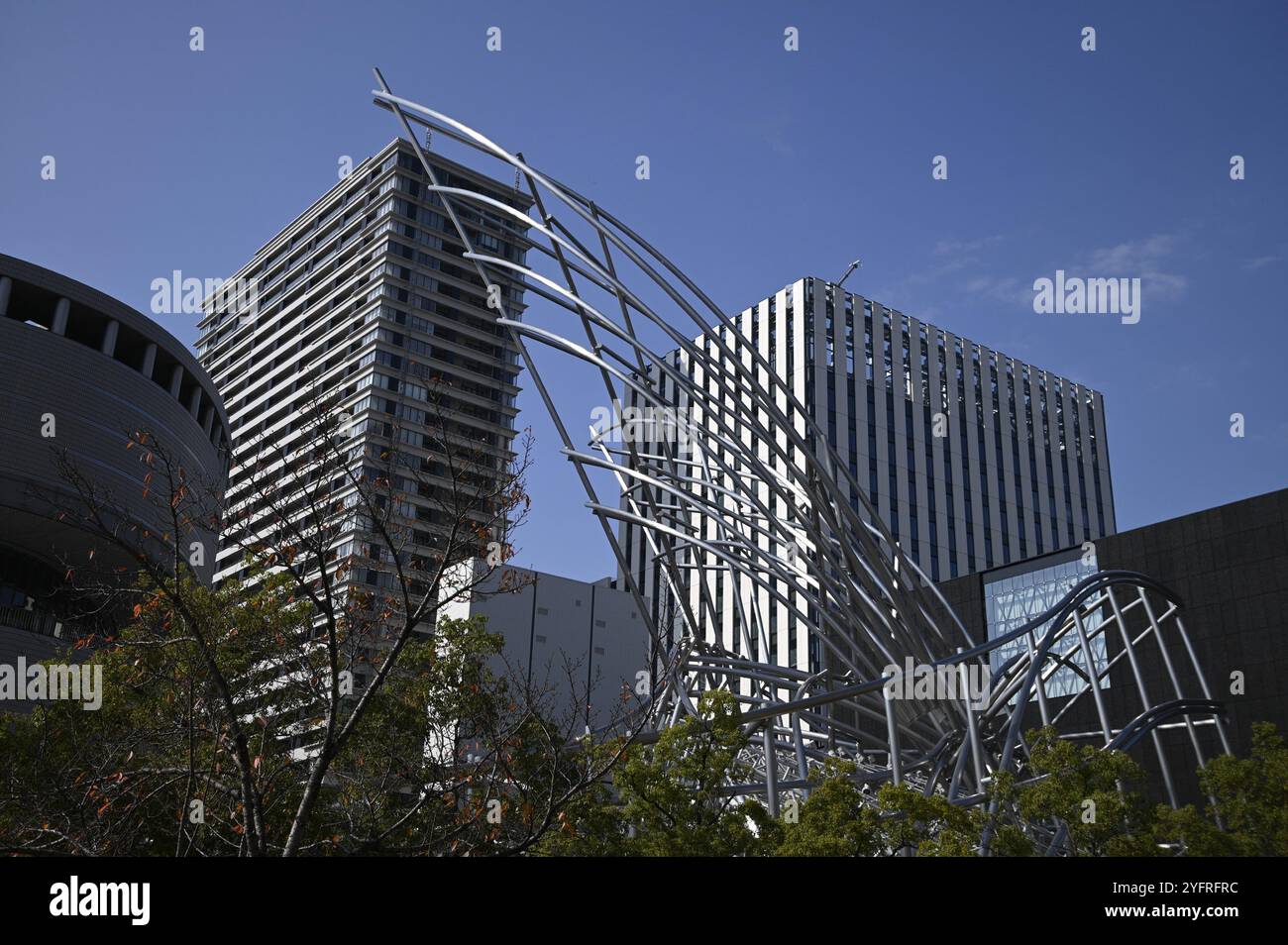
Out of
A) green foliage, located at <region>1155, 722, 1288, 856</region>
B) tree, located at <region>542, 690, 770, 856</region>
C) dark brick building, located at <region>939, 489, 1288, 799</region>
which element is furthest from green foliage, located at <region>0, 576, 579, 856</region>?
dark brick building, located at <region>939, 489, 1288, 799</region>

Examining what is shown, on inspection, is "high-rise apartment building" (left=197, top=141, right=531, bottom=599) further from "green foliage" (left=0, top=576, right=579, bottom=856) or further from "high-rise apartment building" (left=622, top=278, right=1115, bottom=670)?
"green foliage" (left=0, top=576, right=579, bottom=856)

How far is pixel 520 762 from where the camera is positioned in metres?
22.7

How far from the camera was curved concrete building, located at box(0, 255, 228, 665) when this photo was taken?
142 feet

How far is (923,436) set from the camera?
9400 cm

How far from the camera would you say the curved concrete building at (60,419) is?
43.2 metres

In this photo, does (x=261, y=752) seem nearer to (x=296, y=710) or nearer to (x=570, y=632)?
(x=296, y=710)

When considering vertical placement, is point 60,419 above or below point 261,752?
above

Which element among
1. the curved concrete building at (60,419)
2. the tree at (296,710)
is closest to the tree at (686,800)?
the tree at (296,710)

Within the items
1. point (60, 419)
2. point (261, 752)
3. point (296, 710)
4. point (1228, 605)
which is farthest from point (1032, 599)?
point (60, 419)

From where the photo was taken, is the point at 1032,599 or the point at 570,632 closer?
the point at 1032,599

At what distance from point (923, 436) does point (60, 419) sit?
223ft

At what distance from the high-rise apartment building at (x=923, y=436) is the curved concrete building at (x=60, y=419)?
41.8 m
